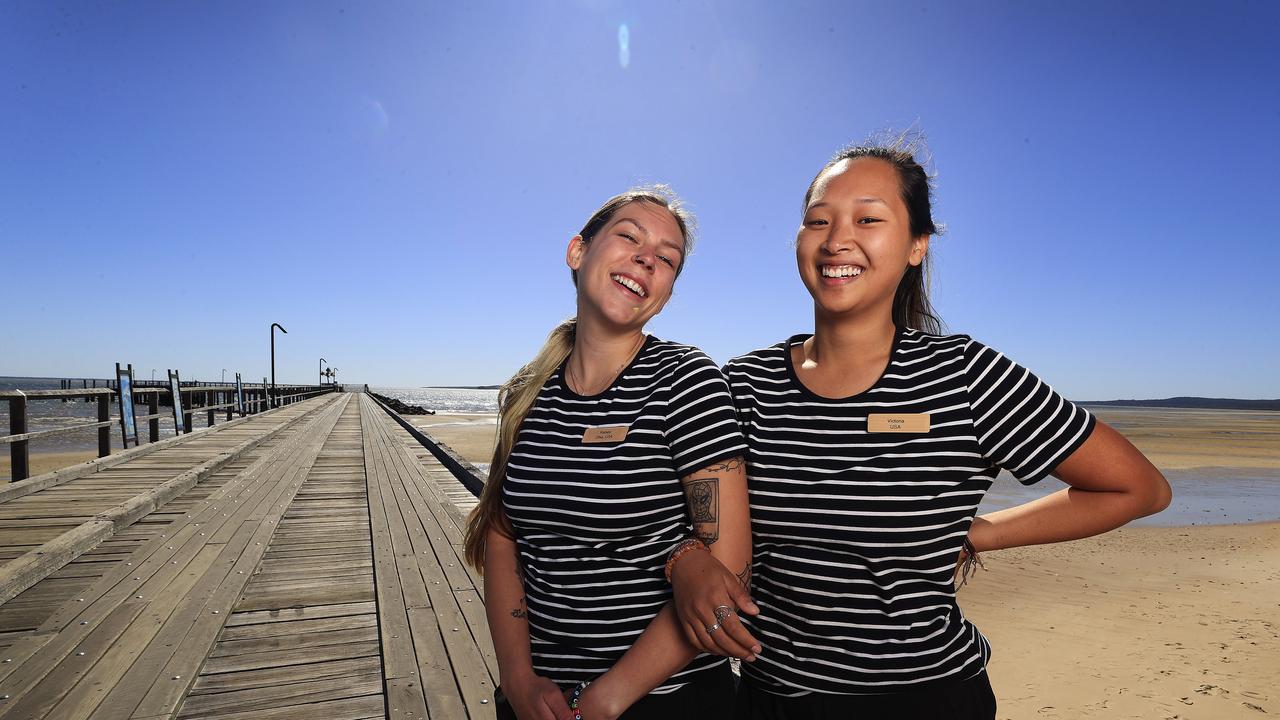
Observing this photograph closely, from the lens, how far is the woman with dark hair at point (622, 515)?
4.14 ft

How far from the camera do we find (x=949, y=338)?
1433 mm

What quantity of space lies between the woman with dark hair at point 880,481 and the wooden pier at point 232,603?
1762mm

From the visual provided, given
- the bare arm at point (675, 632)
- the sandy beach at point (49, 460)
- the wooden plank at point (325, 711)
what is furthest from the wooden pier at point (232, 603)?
the sandy beach at point (49, 460)

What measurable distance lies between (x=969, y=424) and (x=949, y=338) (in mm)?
219

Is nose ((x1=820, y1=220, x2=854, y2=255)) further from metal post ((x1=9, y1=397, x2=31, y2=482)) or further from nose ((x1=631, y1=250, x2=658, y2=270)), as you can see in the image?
metal post ((x1=9, y1=397, x2=31, y2=482))

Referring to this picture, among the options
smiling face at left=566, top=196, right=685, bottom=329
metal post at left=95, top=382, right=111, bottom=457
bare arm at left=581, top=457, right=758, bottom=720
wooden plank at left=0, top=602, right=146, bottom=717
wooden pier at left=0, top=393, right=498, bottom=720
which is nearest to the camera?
bare arm at left=581, top=457, right=758, bottom=720

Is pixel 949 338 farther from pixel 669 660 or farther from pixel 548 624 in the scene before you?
pixel 548 624

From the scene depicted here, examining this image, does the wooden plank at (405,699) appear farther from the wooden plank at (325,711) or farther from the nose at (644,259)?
the nose at (644,259)

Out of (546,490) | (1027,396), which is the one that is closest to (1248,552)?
(1027,396)

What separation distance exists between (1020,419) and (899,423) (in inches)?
9.6

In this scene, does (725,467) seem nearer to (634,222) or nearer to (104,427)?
(634,222)

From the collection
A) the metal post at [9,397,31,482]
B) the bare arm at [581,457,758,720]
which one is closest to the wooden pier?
the metal post at [9,397,31,482]

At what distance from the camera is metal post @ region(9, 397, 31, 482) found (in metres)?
5.76

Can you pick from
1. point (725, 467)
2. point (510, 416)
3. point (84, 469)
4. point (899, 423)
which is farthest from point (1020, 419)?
point (84, 469)
